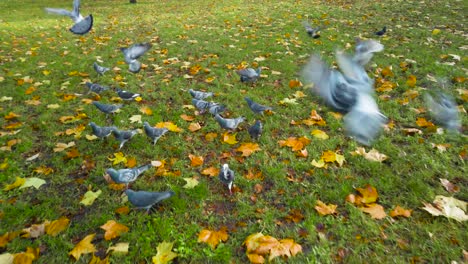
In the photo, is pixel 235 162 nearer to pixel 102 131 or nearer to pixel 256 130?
pixel 256 130

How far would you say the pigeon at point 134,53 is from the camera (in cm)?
486

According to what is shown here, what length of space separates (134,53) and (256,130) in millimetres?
2892

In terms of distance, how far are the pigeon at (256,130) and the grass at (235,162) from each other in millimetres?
82

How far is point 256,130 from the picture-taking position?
3.02 metres

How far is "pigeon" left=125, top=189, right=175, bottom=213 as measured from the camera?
214 centimetres

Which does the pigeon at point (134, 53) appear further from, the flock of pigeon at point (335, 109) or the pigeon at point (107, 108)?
the pigeon at point (107, 108)

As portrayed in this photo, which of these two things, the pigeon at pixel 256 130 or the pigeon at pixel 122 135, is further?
the pigeon at pixel 256 130

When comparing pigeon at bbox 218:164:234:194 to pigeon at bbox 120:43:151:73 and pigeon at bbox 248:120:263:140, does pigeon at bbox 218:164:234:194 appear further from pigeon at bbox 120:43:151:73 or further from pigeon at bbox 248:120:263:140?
pigeon at bbox 120:43:151:73

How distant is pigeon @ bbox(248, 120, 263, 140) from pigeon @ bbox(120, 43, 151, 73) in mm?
2634

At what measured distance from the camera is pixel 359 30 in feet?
22.2

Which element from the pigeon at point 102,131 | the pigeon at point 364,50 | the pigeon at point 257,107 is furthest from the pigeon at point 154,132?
the pigeon at point 364,50

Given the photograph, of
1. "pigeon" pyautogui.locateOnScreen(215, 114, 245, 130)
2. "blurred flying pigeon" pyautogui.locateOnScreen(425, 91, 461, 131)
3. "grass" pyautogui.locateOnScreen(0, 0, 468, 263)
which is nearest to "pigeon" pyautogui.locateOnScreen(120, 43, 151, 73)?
A: "grass" pyautogui.locateOnScreen(0, 0, 468, 263)

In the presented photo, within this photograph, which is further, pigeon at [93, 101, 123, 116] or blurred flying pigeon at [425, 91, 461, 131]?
pigeon at [93, 101, 123, 116]

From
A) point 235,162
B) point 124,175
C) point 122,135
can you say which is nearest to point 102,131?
point 122,135
